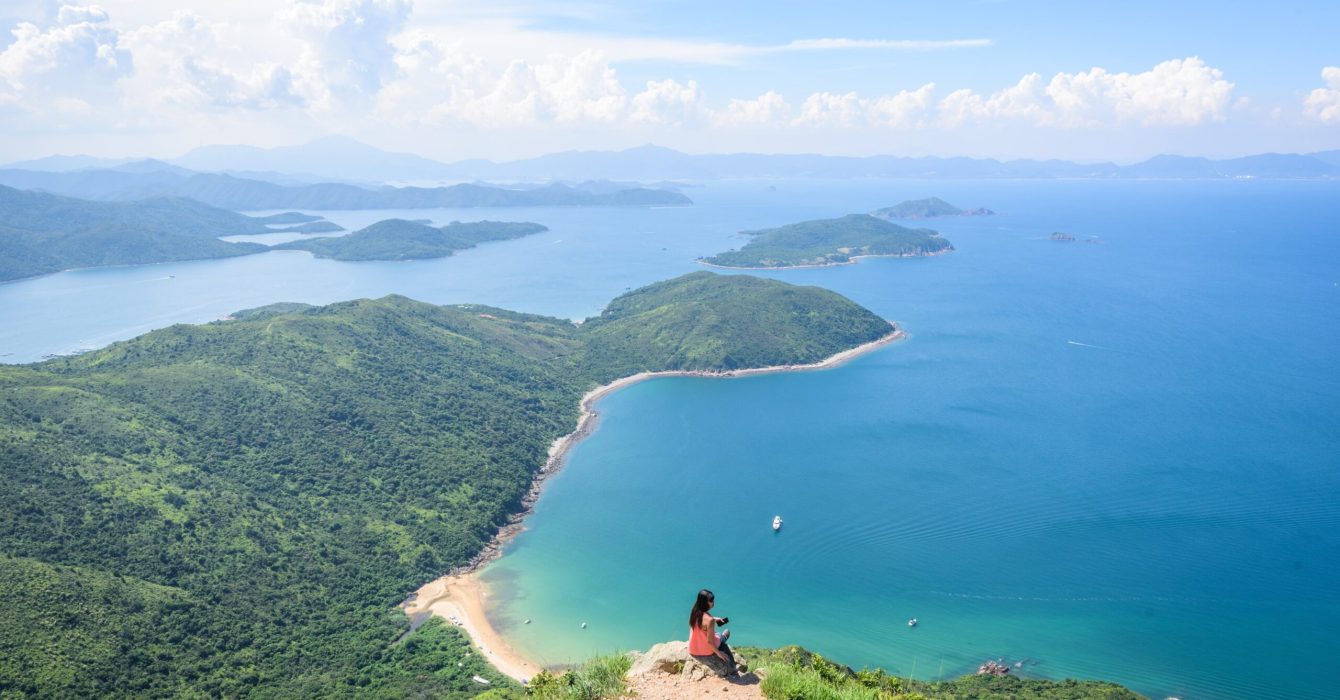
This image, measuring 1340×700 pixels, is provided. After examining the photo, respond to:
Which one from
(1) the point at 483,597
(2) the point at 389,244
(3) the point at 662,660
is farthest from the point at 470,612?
(2) the point at 389,244

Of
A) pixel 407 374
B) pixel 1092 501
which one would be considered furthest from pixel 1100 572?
pixel 407 374

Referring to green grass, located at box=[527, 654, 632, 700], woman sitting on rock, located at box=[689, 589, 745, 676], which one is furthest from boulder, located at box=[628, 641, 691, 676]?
green grass, located at box=[527, 654, 632, 700]

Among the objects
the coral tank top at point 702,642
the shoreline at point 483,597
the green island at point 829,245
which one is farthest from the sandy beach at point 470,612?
the green island at point 829,245

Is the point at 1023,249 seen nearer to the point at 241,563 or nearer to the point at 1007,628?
the point at 1007,628

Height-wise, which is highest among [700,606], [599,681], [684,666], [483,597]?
[700,606]

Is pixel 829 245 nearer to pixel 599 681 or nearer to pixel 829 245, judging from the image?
pixel 829 245

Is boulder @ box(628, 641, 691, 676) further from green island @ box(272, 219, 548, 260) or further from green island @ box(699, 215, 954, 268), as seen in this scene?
green island @ box(272, 219, 548, 260)
